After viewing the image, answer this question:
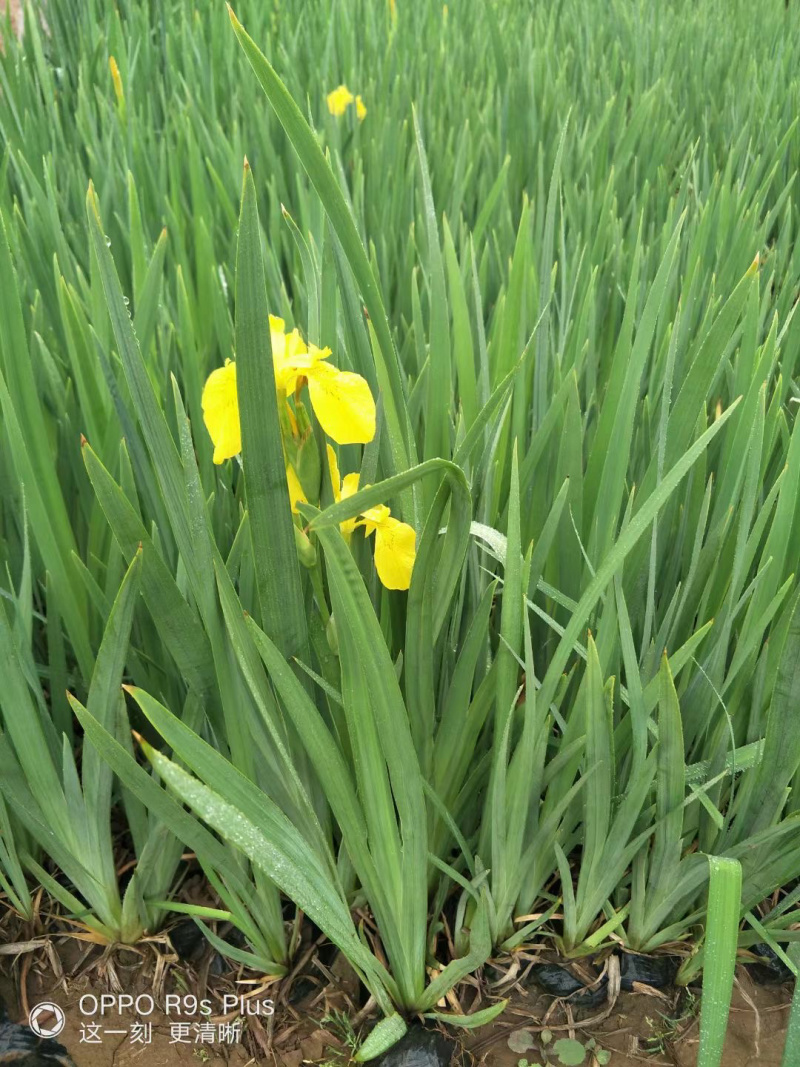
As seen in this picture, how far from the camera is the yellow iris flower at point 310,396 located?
490 millimetres

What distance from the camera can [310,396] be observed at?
1.65 ft

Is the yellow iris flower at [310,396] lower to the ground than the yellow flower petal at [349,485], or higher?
higher

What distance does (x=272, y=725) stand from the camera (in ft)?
1.79

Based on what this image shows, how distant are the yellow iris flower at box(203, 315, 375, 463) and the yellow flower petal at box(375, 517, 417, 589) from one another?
79 millimetres

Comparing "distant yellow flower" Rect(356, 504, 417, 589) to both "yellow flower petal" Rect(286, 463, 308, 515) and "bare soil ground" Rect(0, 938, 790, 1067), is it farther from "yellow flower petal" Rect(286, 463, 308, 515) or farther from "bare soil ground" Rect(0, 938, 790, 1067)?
"bare soil ground" Rect(0, 938, 790, 1067)

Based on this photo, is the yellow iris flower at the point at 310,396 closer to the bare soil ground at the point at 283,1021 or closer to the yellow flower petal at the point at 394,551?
the yellow flower petal at the point at 394,551

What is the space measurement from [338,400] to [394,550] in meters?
0.12

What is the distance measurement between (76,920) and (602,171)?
1.44 m

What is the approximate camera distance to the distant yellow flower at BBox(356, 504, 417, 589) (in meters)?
0.55

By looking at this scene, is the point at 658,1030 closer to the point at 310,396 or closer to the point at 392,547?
the point at 392,547

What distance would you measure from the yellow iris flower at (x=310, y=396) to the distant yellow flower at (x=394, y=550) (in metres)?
0.08

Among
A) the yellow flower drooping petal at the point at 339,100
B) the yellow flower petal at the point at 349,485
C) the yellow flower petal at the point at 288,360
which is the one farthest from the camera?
the yellow flower drooping petal at the point at 339,100

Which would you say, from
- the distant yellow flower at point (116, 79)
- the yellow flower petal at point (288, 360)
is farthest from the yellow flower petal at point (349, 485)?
the distant yellow flower at point (116, 79)

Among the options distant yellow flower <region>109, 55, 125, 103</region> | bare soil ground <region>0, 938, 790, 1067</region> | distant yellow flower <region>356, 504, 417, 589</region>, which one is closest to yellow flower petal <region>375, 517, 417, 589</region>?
distant yellow flower <region>356, 504, 417, 589</region>
